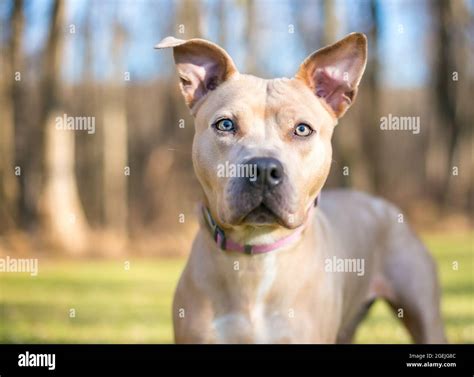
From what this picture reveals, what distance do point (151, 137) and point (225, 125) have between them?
56.9 ft

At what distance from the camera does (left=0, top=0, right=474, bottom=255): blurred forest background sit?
1582 centimetres

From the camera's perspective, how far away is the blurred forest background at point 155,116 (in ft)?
51.9

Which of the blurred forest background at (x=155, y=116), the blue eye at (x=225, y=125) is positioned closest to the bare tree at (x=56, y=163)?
the blurred forest background at (x=155, y=116)

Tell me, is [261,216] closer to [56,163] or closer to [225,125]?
[225,125]

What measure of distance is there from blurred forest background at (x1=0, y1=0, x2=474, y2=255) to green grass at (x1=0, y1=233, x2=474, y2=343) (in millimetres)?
2632

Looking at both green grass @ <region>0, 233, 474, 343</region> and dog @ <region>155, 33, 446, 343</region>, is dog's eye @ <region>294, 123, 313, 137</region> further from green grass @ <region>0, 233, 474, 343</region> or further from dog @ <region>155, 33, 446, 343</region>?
green grass @ <region>0, 233, 474, 343</region>

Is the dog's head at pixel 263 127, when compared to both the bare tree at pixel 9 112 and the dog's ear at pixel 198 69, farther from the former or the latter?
the bare tree at pixel 9 112

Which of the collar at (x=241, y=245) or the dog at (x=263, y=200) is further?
the collar at (x=241, y=245)

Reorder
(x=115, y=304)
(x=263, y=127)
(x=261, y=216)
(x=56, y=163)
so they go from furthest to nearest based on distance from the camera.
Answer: (x=56, y=163) → (x=115, y=304) → (x=263, y=127) → (x=261, y=216)

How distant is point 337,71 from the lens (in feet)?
14.5

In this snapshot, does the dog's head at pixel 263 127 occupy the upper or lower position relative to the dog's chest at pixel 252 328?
upper

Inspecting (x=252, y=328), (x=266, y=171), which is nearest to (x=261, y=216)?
(x=266, y=171)

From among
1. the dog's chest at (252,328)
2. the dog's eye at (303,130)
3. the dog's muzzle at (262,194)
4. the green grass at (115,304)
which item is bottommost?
the green grass at (115,304)

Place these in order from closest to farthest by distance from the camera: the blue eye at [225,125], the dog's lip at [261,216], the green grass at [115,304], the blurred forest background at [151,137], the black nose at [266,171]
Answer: the black nose at [266,171], the dog's lip at [261,216], the blue eye at [225,125], the green grass at [115,304], the blurred forest background at [151,137]
